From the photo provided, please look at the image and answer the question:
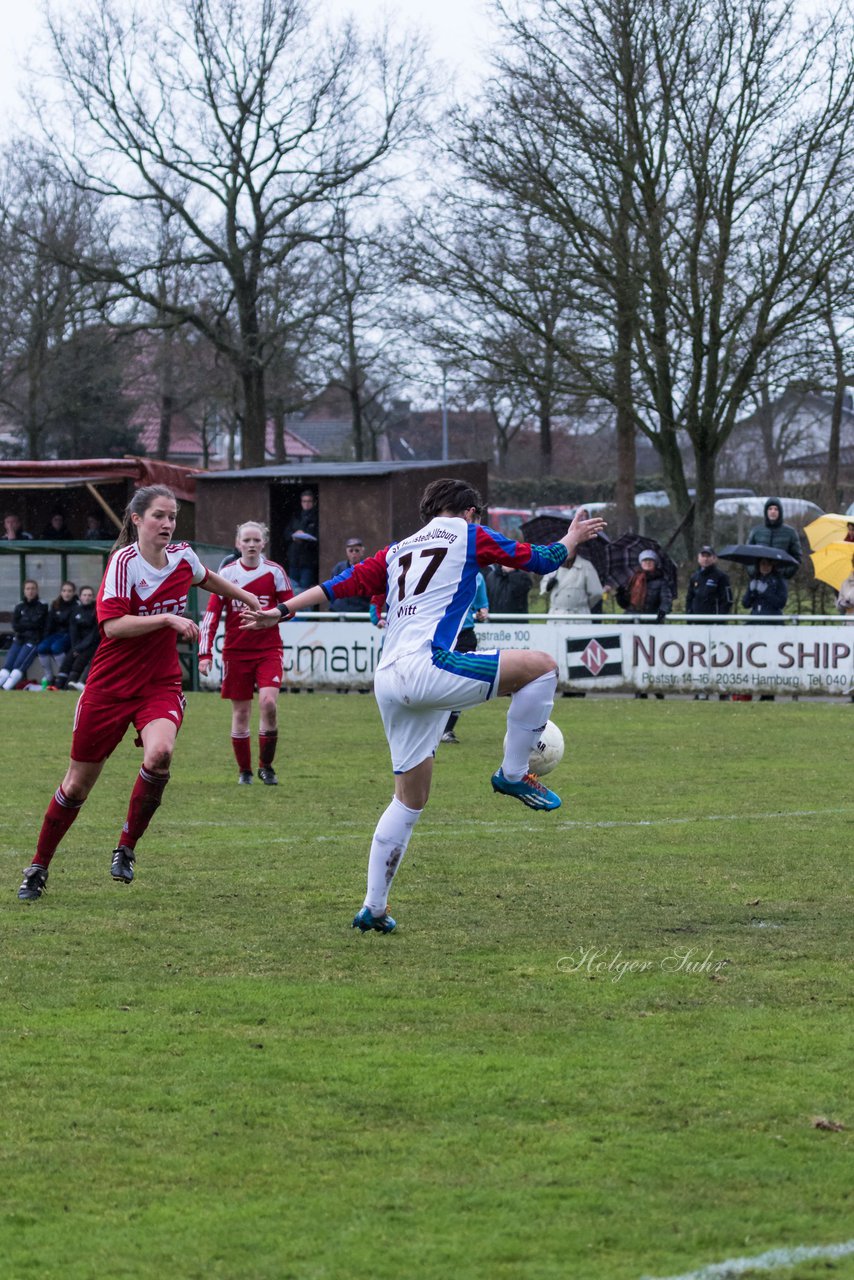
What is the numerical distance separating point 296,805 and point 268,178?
92.0ft

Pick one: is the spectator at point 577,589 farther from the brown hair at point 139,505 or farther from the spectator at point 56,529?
the brown hair at point 139,505

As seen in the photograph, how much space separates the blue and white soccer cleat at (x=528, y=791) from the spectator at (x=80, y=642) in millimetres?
16630

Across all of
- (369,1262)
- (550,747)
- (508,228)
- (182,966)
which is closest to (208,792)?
(550,747)

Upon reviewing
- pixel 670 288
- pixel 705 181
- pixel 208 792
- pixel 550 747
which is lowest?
pixel 208 792

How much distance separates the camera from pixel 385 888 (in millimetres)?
7055

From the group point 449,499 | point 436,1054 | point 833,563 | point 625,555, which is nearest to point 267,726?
point 449,499

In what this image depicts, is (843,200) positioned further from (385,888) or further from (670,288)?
(385,888)

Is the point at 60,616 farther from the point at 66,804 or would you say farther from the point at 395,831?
the point at 395,831

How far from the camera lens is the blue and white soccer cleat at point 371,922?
705cm

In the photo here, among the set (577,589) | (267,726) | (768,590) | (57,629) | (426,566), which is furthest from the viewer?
(57,629)

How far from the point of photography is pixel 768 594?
71.2 feet

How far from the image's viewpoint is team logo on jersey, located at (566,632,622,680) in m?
22.0

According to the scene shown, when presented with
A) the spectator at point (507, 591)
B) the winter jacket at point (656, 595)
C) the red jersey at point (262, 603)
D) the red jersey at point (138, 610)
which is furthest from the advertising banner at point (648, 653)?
the red jersey at point (138, 610)

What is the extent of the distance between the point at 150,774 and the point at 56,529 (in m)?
20.5
